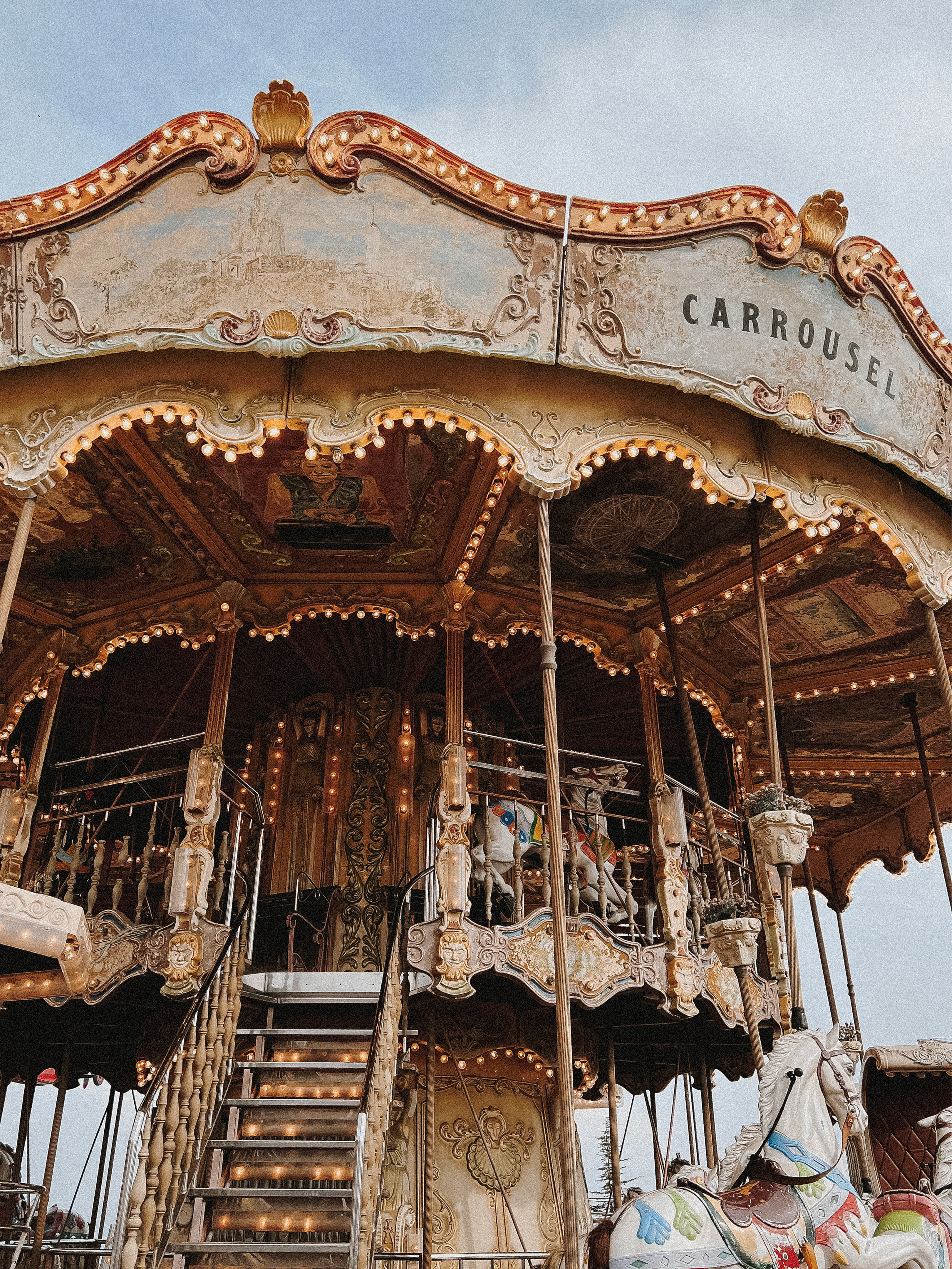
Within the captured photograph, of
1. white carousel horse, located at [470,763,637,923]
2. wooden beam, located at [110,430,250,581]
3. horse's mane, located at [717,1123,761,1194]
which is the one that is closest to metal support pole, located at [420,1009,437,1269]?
white carousel horse, located at [470,763,637,923]

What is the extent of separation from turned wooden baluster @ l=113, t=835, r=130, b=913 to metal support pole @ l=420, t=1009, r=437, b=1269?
276cm

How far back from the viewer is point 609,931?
9086 millimetres

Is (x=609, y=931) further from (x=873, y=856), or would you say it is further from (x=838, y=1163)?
(x=873, y=856)

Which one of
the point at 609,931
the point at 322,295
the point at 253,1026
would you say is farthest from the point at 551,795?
the point at 253,1026

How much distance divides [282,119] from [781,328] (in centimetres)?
367

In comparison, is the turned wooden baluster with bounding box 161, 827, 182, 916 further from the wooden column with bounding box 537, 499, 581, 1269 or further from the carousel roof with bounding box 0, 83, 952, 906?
the wooden column with bounding box 537, 499, 581, 1269

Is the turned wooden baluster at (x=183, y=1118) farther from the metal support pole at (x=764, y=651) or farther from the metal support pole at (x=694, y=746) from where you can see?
the metal support pole at (x=764, y=651)

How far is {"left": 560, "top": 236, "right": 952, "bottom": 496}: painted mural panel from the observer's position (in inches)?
308

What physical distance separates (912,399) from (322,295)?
450 cm

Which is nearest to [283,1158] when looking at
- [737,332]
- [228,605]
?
[228,605]

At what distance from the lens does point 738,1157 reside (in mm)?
5898

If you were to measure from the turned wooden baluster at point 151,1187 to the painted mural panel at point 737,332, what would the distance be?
212 inches

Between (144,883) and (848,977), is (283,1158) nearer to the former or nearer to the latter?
(144,883)

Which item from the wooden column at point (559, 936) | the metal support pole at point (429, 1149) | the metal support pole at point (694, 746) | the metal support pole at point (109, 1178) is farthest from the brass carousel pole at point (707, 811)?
the metal support pole at point (109, 1178)
